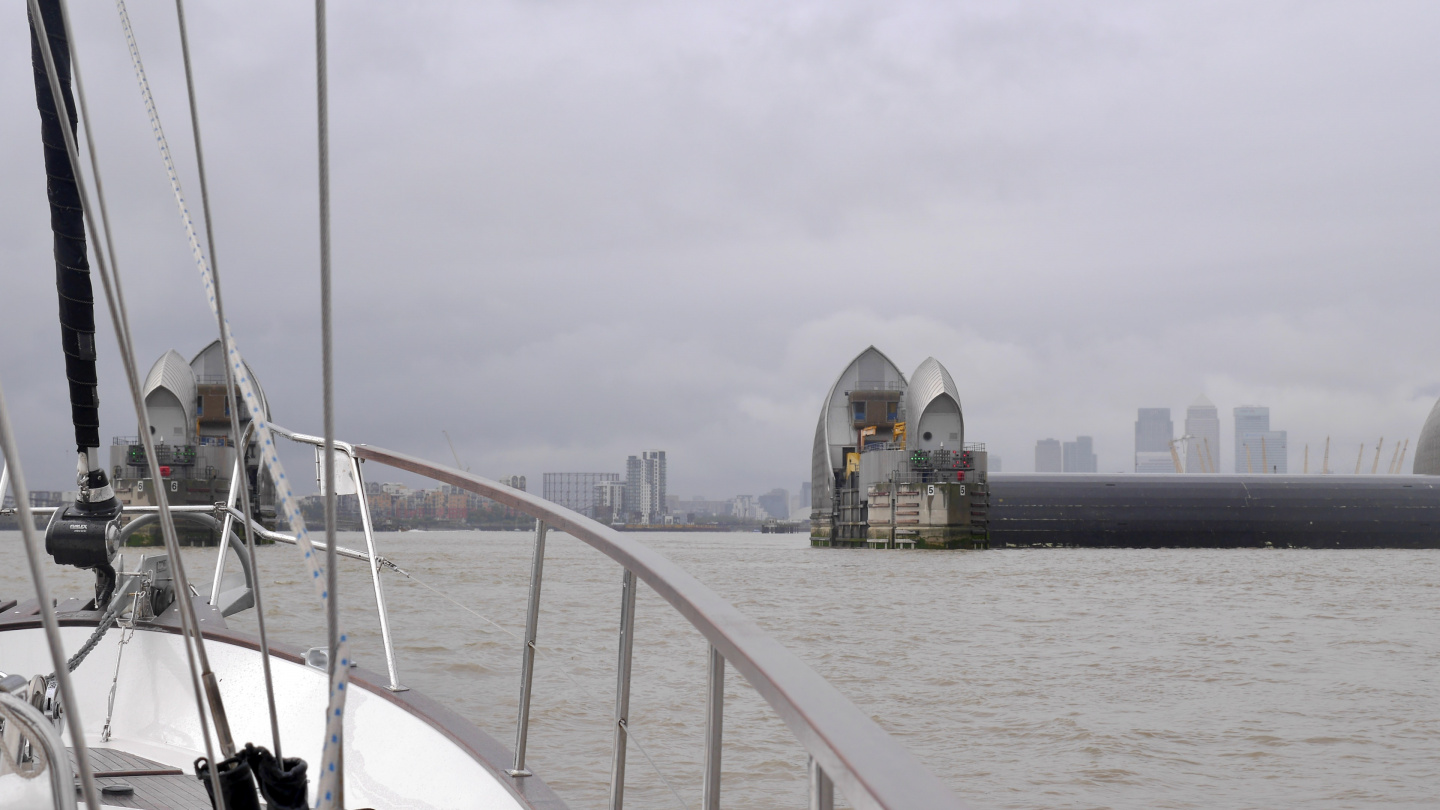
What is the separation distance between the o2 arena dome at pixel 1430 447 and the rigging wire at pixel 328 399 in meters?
60.4

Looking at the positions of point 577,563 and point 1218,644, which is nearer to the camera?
point 1218,644

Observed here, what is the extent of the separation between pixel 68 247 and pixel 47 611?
1.47 m

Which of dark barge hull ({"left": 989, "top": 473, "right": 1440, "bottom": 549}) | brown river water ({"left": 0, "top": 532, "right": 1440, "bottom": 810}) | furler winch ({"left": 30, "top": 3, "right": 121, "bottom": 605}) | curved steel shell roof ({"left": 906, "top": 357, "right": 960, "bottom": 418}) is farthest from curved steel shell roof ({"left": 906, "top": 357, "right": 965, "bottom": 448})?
furler winch ({"left": 30, "top": 3, "right": 121, "bottom": 605})

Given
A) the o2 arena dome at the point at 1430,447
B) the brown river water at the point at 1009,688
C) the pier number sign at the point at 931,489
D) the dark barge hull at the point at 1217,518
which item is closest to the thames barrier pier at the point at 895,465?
the pier number sign at the point at 931,489

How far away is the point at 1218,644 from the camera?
9.55m

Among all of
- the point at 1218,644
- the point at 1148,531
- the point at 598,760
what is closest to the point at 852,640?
the point at 1218,644

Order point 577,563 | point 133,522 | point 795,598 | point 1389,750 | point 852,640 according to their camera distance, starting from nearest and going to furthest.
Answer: point 133,522, point 1389,750, point 852,640, point 795,598, point 577,563

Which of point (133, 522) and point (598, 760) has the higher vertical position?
point (133, 522)

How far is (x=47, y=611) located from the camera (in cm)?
60

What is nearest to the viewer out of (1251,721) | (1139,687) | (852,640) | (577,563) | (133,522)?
(133,522)

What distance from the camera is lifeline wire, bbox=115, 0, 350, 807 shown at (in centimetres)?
81

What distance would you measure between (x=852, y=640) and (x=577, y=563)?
33.9 ft

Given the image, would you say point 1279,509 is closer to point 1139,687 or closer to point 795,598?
point 795,598

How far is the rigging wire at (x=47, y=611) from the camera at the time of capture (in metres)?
0.56
